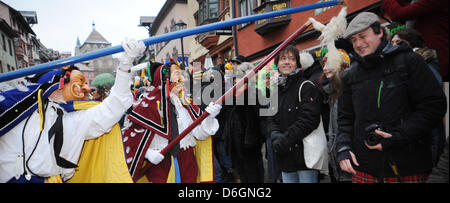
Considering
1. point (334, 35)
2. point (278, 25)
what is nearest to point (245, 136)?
point (334, 35)

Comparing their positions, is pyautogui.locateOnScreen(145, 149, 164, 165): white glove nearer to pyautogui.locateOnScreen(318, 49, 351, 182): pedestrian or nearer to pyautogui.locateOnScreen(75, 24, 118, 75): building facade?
pyautogui.locateOnScreen(75, 24, 118, 75): building facade

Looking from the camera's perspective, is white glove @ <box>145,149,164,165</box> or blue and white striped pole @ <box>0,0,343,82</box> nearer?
blue and white striped pole @ <box>0,0,343,82</box>

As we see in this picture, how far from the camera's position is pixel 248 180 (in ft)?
13.0

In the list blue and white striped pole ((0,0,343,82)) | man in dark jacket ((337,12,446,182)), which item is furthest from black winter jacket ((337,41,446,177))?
blue and white striped pole ((0,0,343,82))

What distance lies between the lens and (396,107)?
1.67m

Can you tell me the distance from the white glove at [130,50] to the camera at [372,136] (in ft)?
5.46

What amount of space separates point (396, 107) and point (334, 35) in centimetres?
90

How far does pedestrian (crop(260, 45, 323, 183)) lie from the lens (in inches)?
100

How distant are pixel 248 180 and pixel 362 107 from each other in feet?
7.95

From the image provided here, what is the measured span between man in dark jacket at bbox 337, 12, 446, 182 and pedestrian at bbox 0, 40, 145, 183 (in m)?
1.56

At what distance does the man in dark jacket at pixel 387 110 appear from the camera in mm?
1575

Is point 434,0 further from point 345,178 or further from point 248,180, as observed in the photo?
point 248,180

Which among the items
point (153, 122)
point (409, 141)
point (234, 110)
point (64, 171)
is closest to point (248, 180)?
point (234, 110)

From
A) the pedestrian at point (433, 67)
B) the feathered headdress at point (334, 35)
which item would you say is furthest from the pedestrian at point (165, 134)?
the pedestrian at point (433, 67)
